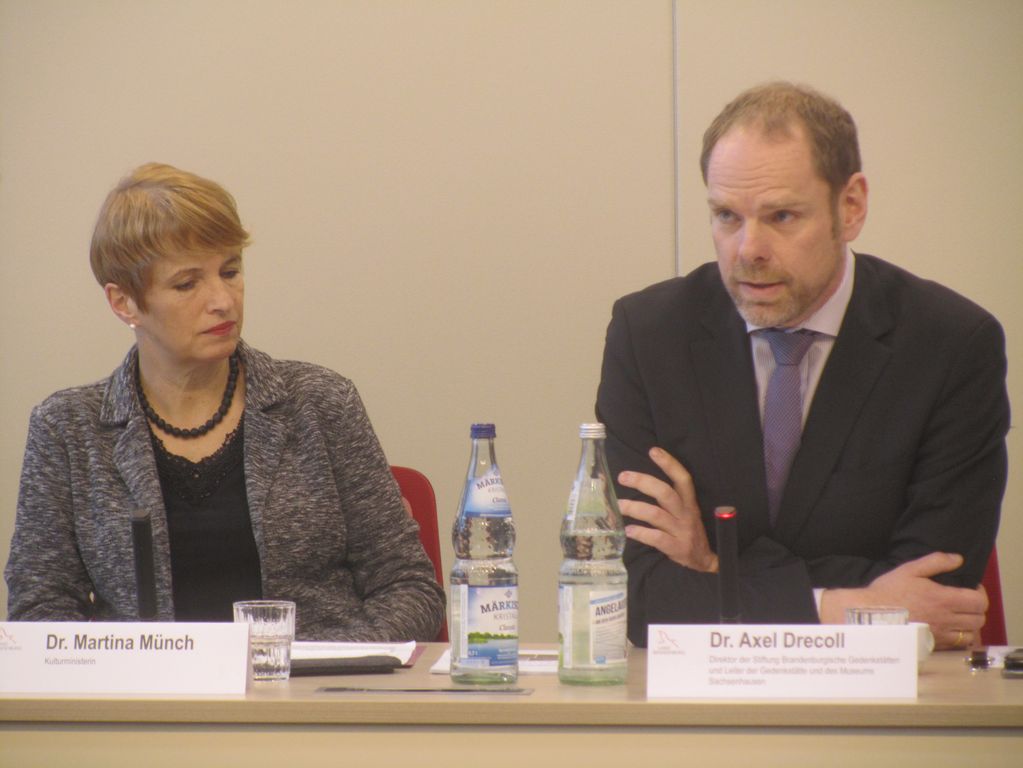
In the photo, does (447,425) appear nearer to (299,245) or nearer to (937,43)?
(299,245)

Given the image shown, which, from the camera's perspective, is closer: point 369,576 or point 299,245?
point 369,576

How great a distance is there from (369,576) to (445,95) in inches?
61.3

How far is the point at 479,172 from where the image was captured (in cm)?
329

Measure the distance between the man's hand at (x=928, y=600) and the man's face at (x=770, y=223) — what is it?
488 mm

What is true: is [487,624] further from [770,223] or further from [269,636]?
[770,223]

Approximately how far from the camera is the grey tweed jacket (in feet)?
6.94

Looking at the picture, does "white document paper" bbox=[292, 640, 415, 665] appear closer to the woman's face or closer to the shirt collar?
the woman's face

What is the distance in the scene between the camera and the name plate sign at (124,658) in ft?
4.42

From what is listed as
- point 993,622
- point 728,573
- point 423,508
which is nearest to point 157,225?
point 423,508

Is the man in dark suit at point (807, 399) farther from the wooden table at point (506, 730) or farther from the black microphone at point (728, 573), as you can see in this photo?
the wooden table at point (506, 730)

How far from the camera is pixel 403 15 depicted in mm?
3289

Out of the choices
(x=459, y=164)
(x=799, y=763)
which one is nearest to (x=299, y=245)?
(x=459, y=164)

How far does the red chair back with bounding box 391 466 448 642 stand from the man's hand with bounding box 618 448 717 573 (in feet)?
1.75

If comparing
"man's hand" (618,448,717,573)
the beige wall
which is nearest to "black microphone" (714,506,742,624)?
"man's hand" (618,448,717,573)
